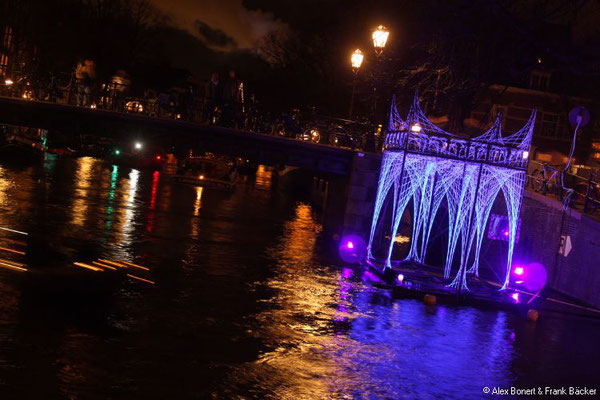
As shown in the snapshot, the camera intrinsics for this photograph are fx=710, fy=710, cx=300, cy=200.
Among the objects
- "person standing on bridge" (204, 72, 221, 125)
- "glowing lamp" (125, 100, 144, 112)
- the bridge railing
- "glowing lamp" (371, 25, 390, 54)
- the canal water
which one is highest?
"glowing lamp" (371, 25, 390, 54)

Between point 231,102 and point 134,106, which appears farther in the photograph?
point 134,106

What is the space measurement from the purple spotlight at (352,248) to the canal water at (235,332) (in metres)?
1.80

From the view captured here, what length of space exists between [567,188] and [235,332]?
696 inches

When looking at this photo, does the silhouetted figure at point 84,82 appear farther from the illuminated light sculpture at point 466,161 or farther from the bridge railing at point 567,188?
the bridge railing at point 567,188

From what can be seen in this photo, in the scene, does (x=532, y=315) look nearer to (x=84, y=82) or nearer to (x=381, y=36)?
(x=381, y=36)

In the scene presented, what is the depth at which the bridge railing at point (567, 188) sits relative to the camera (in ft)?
81.8

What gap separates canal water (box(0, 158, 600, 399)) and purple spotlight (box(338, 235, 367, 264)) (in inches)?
70.7

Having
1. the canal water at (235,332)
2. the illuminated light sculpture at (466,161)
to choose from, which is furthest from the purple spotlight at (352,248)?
the illuminated light sculpture at (466,161)

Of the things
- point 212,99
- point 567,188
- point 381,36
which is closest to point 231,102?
point 212,99

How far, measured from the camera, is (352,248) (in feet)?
101

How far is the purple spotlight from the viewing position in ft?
98.5

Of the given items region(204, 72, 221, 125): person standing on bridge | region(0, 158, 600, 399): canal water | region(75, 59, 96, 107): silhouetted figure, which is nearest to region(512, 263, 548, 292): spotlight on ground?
region(0, 158, 600, 399): canal water

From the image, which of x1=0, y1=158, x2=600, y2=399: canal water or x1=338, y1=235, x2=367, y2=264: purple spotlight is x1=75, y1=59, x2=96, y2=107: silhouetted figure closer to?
x1=0, y1=158, x2=600, y2=399: canal water

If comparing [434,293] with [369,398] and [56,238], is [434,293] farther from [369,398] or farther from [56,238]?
[56,238]
